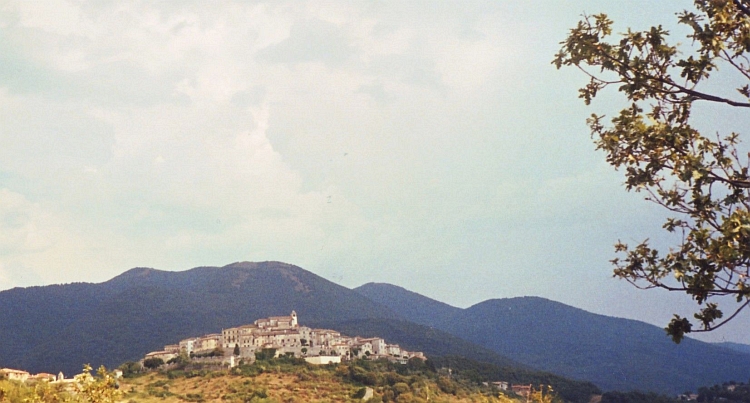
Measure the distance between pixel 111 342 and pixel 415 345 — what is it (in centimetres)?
6821

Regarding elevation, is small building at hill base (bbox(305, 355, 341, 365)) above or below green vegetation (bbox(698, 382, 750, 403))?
above

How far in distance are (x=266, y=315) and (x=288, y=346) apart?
8784 centimetres

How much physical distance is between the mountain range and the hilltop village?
26936 millimetres

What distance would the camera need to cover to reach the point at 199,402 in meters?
46.7

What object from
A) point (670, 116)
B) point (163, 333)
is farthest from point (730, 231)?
point (163, 333)

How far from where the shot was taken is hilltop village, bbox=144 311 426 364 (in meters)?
76.0

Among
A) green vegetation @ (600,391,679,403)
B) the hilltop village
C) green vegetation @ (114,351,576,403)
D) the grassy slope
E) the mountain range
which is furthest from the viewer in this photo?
the mountain range

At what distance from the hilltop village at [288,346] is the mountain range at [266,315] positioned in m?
26.9

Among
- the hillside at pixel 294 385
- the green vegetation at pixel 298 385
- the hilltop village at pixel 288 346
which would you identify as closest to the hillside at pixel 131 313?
the hilltop village at pixel 288 346

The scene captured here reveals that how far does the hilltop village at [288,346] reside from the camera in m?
76.0

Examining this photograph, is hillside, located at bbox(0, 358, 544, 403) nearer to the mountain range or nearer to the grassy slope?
the grassy slope

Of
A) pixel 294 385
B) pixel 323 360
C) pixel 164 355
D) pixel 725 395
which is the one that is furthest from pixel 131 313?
pixel 725 395

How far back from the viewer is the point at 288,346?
8169cm

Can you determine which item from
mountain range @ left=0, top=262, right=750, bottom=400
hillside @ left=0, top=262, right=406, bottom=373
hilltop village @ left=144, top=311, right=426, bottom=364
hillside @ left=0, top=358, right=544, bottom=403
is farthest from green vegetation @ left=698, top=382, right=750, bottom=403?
hillside @ left=0, top=262, right=406, bottom=373
